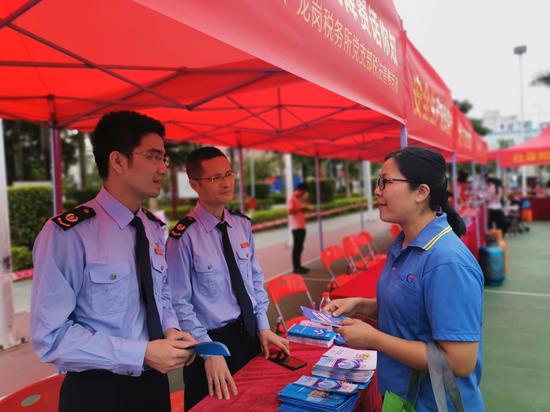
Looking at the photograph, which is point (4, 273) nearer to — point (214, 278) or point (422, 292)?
point (214, 278)

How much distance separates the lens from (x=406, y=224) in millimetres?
1485

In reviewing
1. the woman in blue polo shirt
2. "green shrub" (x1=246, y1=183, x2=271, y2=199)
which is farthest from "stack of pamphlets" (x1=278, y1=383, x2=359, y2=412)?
"green shrub" (x1=246, y1=183, x2=271, y2=199)

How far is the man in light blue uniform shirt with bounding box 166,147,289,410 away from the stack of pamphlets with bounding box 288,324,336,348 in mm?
180

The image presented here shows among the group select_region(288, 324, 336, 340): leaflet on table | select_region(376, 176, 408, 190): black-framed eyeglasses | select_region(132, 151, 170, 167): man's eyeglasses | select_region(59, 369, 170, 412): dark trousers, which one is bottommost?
select_region(288, 324, 336, 340): leaflet on table

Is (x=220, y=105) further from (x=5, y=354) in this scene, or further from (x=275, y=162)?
(x=275, y=162)

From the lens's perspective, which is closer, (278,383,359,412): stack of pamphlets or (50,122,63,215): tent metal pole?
(278,383,359,412): stack of pamphlets

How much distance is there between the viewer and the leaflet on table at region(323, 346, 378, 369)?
192 cm

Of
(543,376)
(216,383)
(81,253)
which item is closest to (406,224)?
(216,383)

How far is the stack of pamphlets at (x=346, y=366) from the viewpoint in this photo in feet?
5.67

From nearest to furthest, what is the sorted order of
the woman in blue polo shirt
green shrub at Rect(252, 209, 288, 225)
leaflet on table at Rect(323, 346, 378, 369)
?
the woman in blue polo shirt → leaflet on table at Rect(323, 346, 378, 369) → green shrub at Rect(252, 209, 288, 225)

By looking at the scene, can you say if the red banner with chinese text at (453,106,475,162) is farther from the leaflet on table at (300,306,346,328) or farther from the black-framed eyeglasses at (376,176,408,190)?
the leaflet on table at (300,306,346,328)

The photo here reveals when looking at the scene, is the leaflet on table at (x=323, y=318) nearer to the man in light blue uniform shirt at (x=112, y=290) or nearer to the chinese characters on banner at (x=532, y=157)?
the man in light blue uniform shirt at (x=112, y=290)

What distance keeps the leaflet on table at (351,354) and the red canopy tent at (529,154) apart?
39.5 ft

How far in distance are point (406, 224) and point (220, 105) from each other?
2.67m
